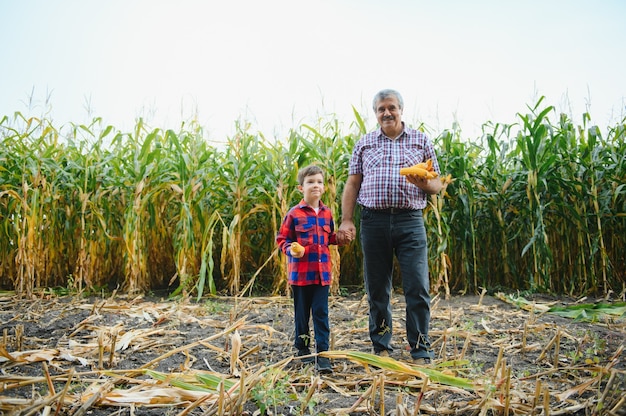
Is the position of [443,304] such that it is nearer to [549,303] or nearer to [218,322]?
[549,303]

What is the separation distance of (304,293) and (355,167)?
0.99 meters

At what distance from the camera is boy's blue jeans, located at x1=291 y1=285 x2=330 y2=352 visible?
2600 millimetres

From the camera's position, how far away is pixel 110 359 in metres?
2.50

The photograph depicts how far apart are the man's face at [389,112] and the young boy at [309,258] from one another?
1.89 feet

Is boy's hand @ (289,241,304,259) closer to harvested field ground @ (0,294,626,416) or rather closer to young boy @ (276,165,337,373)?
young boy @ (276,165,337,373)

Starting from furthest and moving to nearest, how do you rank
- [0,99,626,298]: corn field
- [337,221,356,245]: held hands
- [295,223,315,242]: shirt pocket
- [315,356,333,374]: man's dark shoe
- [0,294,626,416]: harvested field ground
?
[0,99,626,298]: corn field, [337,221,356,245]: held hands, [295,223,315,242]: shirt pocket, [315,356,333,374]: man's dark shoe, [0,294,626,416]: harvested field ground

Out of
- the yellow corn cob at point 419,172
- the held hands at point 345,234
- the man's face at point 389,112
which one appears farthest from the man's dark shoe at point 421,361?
the man's face at point 389,112

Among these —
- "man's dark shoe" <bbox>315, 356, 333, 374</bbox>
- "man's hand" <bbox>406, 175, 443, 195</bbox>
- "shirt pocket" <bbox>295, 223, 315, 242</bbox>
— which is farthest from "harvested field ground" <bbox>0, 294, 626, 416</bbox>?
"man's hand" <bbox>406, 175, 443, 195</bbox>

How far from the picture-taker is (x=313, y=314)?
264 centimetres

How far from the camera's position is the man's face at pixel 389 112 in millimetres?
2834

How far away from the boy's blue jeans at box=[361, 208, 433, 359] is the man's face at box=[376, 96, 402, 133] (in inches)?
23.3

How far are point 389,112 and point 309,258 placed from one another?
1084 mm

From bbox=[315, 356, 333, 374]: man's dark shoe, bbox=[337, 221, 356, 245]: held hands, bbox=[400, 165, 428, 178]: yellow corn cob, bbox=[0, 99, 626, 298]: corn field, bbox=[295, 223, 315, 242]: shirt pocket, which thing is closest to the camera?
bbox=[315, 356, 333, 374]: man's dark shoe

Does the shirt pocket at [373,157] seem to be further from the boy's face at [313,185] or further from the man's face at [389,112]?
the boy's face at [313,185]
